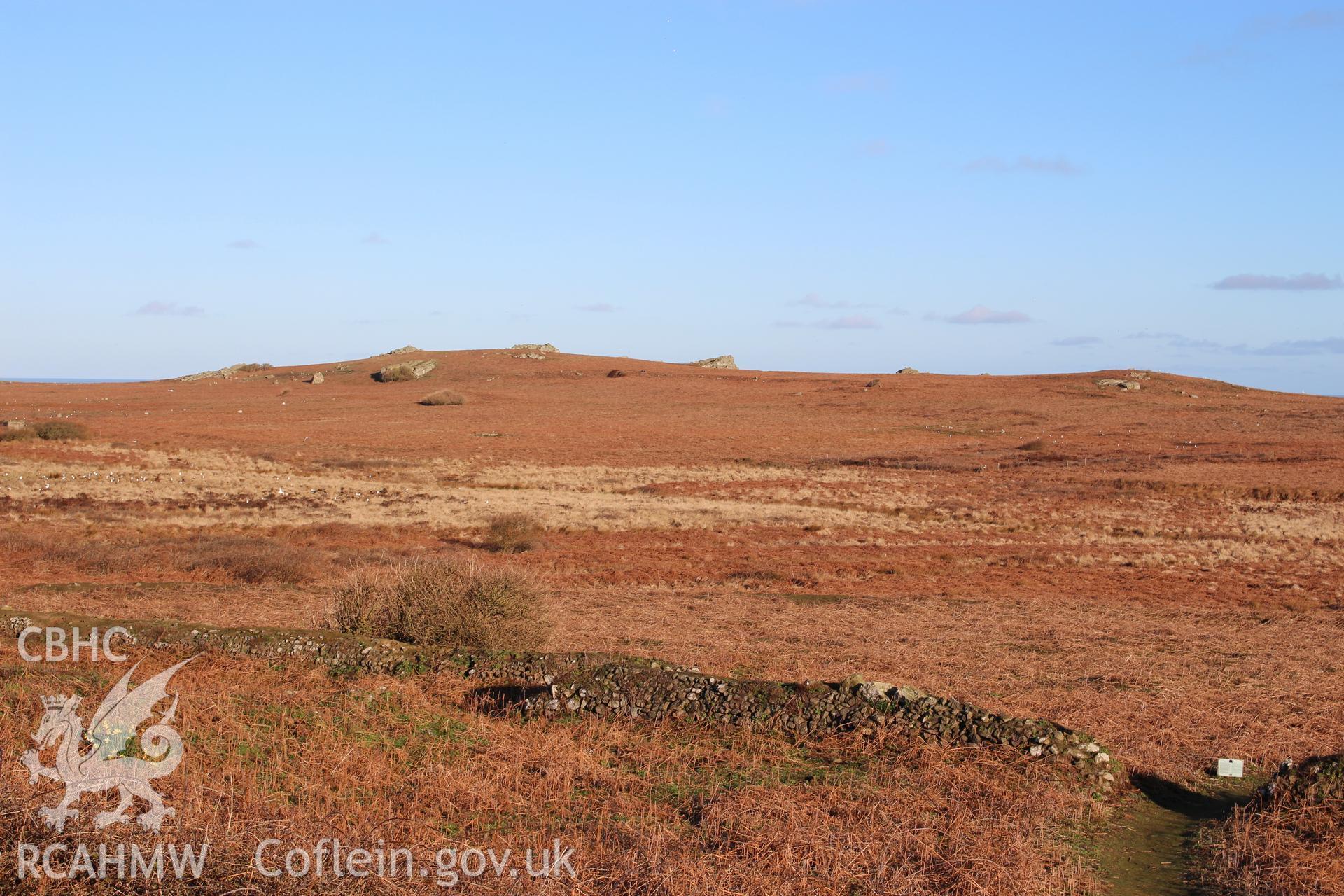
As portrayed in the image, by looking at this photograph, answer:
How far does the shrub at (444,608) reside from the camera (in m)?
11.5

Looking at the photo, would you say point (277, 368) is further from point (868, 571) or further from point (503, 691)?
point (503, 691)

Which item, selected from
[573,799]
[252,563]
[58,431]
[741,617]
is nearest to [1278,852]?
[573,799]

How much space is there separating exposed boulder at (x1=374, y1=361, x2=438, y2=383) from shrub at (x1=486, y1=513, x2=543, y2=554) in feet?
232

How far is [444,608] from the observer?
37.5ft

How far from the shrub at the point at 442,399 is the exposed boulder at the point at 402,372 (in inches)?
669

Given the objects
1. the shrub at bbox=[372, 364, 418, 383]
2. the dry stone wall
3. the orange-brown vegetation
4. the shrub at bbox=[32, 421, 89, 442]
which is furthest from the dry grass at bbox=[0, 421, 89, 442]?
the shrub at bbox=[372, 364, 418, 383]

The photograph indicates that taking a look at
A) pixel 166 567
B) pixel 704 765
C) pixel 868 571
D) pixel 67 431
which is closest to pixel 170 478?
pixel 67 431

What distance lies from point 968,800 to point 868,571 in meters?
16.1

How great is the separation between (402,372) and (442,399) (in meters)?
19.3

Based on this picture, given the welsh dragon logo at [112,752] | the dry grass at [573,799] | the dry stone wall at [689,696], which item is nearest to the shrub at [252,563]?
the dry stone wall at [689,696]

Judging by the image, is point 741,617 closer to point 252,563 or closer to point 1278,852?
point 252,563

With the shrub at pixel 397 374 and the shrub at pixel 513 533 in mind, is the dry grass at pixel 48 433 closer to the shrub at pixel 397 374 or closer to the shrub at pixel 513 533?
the shrub at pixel 513 533

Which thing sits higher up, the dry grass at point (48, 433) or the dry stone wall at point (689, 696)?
the dry grass at point (48, 433)

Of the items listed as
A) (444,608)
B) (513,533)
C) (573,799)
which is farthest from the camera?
(513,533)
